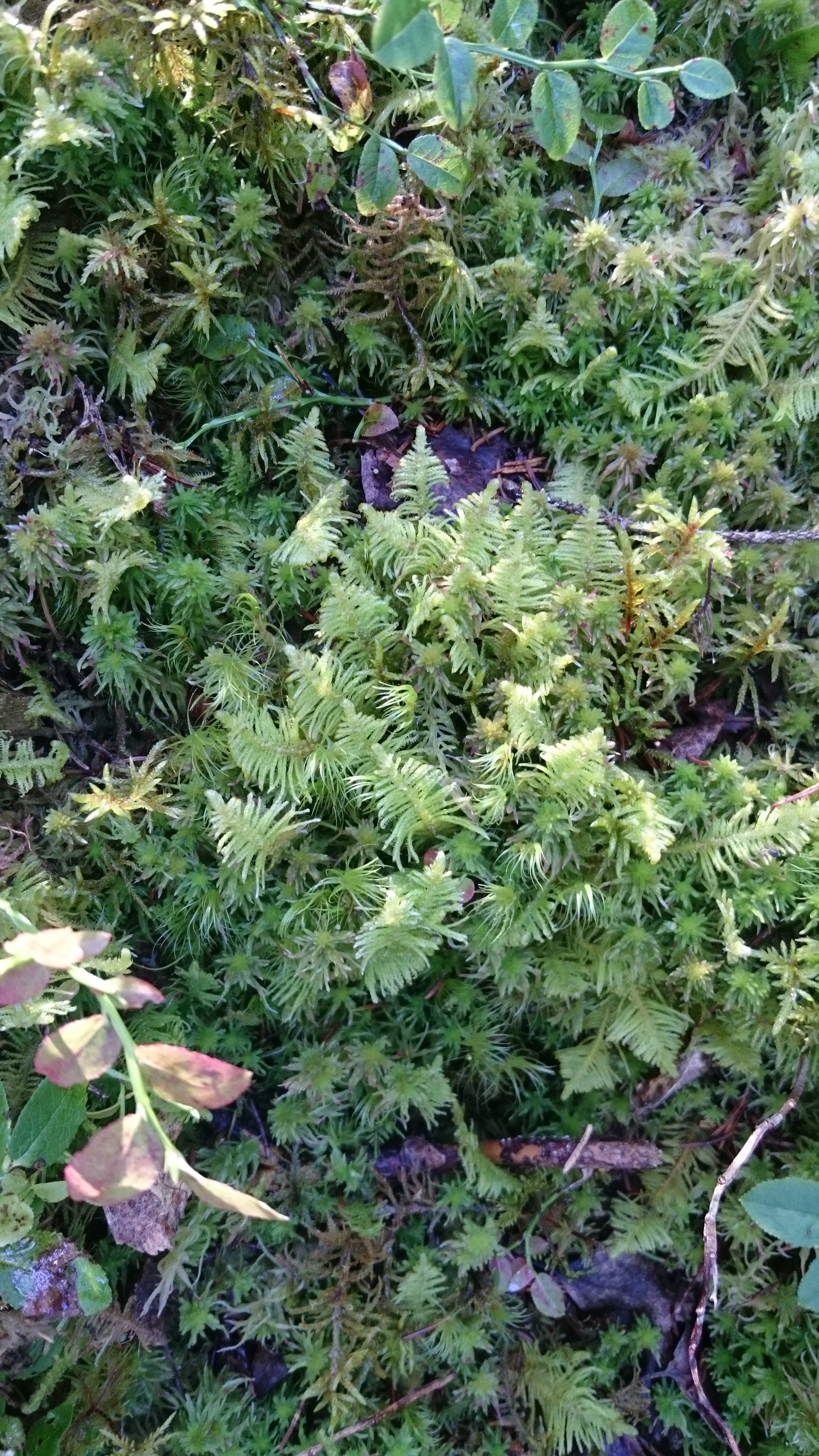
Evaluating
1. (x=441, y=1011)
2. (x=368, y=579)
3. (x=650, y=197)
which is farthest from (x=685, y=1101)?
(x=650, y=197)

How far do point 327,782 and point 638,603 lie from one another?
83 cm

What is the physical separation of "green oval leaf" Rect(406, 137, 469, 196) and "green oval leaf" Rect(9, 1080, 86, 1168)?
6.68 feet

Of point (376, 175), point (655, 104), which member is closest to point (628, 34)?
point (655, 104)

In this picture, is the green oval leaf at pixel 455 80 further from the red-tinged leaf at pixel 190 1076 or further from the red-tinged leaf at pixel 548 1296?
the red-tinged leaf at pixel 548 1296

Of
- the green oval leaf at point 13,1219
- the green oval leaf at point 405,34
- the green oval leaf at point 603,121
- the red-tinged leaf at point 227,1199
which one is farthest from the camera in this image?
the green oval leaf at point 603,121

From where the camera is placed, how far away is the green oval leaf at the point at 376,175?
79.7 inches

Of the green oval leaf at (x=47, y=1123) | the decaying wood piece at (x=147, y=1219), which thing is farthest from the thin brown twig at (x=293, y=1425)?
the green oval leaf at (x=47, y=1123)

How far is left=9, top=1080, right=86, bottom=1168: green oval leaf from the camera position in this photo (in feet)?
5.75

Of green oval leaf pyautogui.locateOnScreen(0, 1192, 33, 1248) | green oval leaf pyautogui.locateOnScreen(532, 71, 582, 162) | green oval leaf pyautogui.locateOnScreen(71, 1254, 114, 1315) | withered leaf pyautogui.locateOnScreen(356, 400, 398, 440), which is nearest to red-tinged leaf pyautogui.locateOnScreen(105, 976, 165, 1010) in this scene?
green oval leaf pyautogui.locateOnScreen(0, 1192, 33, 1248)

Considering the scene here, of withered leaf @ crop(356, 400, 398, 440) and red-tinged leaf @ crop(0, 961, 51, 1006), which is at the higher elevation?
withered leaf @ crop(356, 400, 398, 440)

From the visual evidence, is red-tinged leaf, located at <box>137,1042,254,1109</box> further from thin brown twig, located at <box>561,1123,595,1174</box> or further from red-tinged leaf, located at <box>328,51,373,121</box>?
red-tinged leaf, located at <box>328,51,373,121</box>

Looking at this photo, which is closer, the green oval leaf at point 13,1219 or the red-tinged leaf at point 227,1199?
the red-tinged leaf at point 227,1199

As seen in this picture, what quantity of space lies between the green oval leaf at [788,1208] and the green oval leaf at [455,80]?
2264 mm

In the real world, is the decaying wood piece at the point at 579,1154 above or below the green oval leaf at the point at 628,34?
below
